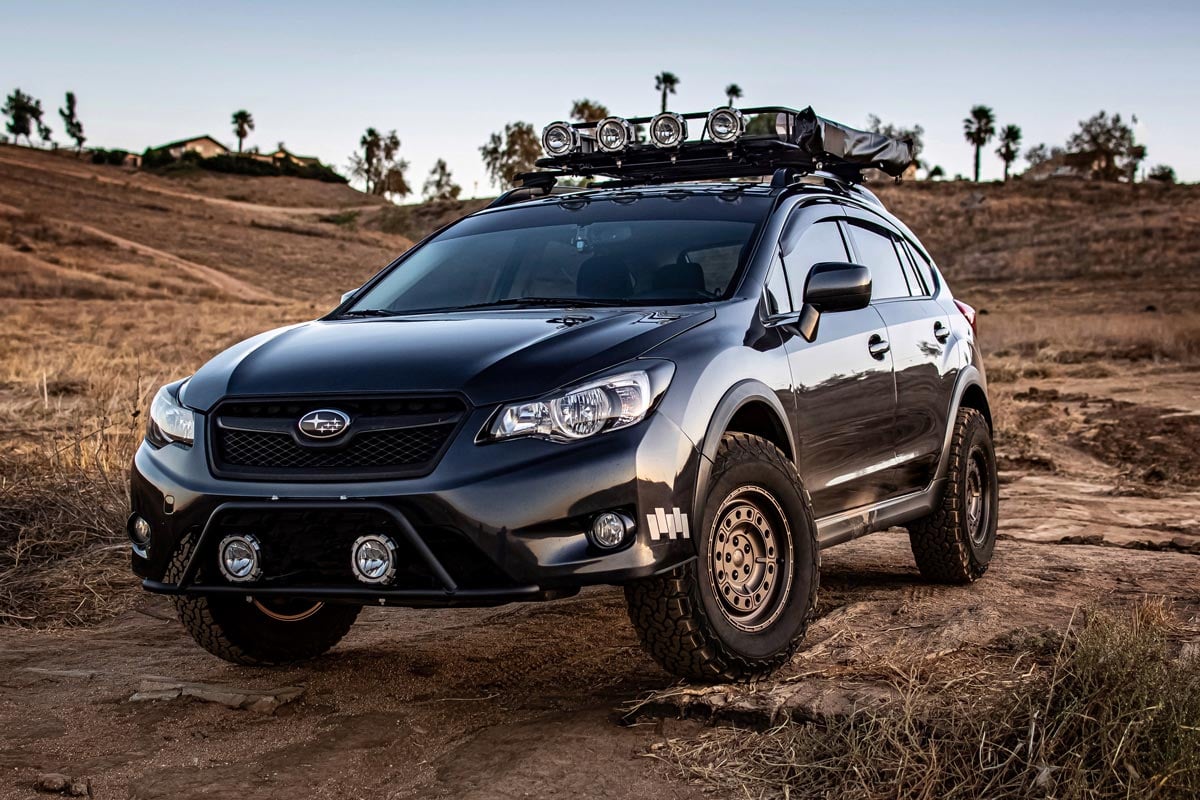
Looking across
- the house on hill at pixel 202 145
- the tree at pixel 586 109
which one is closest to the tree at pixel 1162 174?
the tree at pixel 586 109

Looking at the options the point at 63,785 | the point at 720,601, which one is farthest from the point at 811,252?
the point at 63,785

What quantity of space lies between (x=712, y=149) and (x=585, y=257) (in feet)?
3.96

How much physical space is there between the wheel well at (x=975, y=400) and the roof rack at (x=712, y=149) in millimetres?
1236

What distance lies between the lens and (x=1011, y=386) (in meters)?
19.8

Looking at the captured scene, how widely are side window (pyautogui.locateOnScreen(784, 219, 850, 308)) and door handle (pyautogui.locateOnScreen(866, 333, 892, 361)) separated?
1.27 feet

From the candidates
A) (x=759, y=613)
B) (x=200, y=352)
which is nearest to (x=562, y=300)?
(x=759, y=613)

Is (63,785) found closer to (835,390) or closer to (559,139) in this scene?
(835,390)

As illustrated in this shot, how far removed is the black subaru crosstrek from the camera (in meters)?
4.05

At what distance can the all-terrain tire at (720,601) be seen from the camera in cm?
423

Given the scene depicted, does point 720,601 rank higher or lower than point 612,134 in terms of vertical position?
lower

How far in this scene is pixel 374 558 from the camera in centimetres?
411

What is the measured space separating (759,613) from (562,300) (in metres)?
1.41

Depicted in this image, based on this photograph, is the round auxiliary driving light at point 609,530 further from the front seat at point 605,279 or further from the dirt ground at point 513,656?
the front seat at point 605,279

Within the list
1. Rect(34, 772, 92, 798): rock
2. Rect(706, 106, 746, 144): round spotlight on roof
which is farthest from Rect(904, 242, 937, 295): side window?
Rect(34, 772, 92, 798): rock
